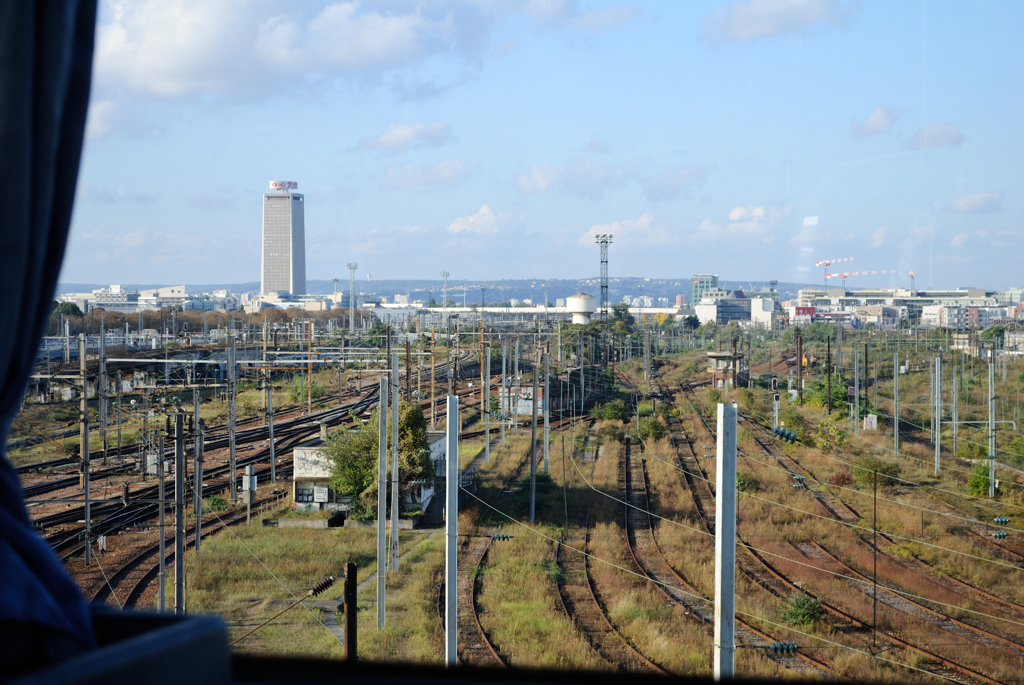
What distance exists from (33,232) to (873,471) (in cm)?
1210

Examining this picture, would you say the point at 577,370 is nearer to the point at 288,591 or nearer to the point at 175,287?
the point at 288,591

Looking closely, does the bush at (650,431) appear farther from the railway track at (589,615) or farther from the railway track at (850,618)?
the railway track at (850,618)

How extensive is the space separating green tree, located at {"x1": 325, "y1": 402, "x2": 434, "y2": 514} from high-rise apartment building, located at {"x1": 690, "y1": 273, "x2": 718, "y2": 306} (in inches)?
3224

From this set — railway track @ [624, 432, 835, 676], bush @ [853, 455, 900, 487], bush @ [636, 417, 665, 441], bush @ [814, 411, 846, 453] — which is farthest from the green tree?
bush @ [814, 411, 846, 453]

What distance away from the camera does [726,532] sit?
2.96 metres

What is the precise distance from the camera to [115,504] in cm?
1057

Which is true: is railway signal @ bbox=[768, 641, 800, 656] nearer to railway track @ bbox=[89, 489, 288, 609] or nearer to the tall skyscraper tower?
railway track @ bbox=[89, 489, 288, 609]

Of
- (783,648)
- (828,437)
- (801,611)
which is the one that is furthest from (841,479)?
(783,648)

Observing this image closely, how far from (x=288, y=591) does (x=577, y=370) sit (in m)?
16.4

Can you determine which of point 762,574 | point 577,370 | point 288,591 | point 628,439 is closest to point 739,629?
point 762,574

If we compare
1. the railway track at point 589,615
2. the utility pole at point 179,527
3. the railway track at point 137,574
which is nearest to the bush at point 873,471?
the railway track at point 589,615

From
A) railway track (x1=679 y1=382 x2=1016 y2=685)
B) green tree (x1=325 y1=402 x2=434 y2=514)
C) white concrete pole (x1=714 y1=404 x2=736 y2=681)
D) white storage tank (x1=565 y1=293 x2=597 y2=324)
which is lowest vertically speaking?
railway track (x1=679 y1=382 x2=1016 y2=685)

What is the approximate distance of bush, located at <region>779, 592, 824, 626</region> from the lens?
6.38 meters

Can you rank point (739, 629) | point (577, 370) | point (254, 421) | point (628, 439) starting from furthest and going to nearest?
point (577, 370) < point (254, 421) < point (628, 439) < point (739, 629)
